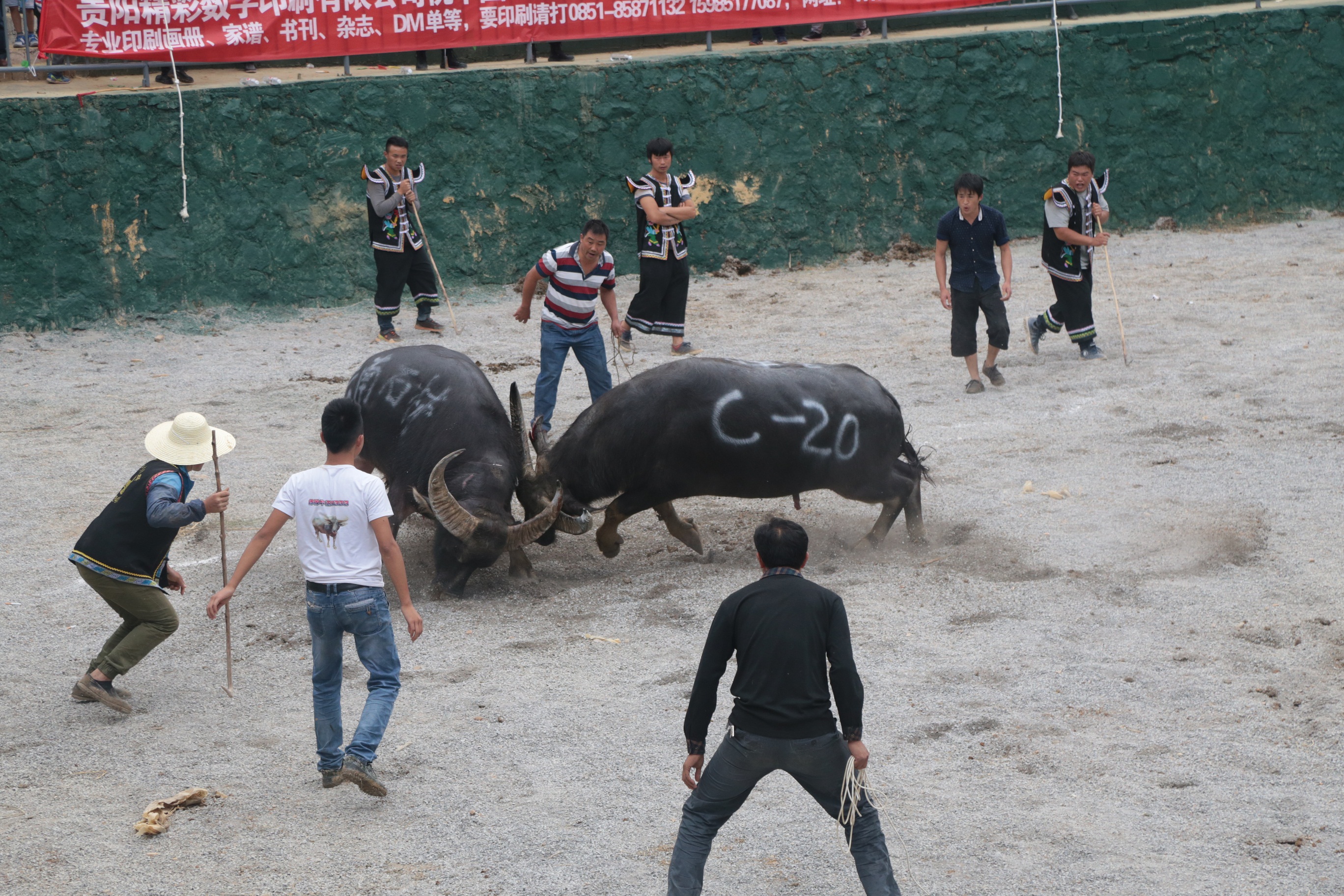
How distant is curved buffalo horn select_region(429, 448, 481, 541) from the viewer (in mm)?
7375

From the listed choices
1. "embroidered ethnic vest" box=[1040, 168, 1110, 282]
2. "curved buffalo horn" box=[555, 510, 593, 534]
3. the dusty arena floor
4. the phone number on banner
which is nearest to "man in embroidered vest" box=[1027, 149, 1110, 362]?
"embroidered ethnic vest" box=[1040, 168, 1110, 282]

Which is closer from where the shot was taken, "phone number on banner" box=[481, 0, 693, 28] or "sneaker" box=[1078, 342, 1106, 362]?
"sneaker" box=[1078, 342, 1106, 362]

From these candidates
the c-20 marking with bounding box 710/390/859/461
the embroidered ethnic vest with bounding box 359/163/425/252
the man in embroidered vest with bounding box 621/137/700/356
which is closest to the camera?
the c-20 marking with bounding box 710/390/859/461

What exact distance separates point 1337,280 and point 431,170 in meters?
9.87

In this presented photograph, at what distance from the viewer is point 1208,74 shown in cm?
1675

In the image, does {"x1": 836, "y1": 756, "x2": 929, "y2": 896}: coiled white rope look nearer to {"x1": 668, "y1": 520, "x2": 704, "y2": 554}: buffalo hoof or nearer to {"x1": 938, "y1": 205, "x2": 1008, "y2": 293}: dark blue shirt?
{"x1": 668, "y1": 520, "x2": 704, "y2": 554}: buffalo hoof

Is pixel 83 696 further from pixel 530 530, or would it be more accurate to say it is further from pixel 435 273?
pixel 435 273

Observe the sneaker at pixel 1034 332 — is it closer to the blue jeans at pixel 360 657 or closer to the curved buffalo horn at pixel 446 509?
the curved buffalo horn at pixel 446 509

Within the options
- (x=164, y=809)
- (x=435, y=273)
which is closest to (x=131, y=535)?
(x=164, y=809)

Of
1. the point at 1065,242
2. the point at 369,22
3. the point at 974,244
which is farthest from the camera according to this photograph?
the point at 369,22

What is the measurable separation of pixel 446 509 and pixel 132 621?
5.60 ft

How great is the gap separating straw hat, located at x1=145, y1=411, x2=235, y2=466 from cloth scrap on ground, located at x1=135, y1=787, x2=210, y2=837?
1514 mm

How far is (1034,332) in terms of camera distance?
12297 mm

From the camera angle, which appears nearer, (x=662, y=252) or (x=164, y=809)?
(x=164, y=809)
